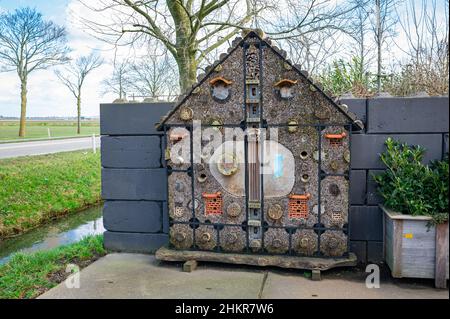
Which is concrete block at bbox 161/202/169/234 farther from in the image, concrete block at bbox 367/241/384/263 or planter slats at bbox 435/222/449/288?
planter slats at bbox 435/222/449/288

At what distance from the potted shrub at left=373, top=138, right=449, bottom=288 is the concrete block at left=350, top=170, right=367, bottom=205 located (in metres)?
0.47

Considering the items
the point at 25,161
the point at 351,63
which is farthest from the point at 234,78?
the point at 25,161

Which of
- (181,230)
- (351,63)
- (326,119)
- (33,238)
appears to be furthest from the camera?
(33,238)

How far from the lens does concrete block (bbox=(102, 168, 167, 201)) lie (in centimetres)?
537

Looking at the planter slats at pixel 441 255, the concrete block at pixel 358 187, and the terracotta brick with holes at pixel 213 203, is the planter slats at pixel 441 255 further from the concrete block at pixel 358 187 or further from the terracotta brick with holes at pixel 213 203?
the terracotta brick with holes at pixel 213 203

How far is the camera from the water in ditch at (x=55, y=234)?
8.12m

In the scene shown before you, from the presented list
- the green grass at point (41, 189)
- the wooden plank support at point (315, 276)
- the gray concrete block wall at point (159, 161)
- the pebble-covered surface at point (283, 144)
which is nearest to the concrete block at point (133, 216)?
the gray concrete block wall at point (159, 161)

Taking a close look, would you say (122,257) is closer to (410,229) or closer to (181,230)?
(181,230)

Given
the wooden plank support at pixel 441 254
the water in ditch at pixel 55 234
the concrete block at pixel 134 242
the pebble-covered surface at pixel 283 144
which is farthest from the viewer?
the water in ditch at pixel 55 234

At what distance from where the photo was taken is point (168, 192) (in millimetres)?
4996

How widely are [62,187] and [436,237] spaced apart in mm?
10855

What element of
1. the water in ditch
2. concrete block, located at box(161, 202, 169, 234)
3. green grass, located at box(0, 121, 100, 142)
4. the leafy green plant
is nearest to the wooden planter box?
the leafy green plant

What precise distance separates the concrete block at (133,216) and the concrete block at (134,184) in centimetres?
9
